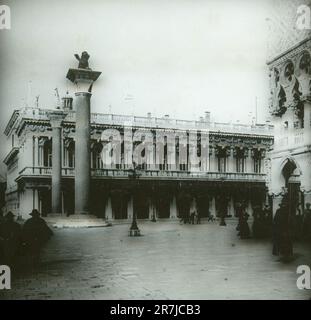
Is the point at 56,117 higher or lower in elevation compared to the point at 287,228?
higher

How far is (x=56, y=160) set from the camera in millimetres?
13828

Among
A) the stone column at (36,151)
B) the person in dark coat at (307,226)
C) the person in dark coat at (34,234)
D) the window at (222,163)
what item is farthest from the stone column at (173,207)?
the person in dark coat at (34,234)

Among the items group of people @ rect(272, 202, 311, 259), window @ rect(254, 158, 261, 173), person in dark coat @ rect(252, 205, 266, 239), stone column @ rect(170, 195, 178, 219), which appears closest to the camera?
group of people @ rect(272, 202, 311, 259)

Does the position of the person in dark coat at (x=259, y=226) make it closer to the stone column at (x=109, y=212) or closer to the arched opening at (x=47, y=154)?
the stone column at (x=109, y=212)

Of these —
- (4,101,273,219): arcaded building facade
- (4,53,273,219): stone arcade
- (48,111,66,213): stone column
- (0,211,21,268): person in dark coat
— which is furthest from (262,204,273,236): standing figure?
(0,211,21,268): person in dark coat

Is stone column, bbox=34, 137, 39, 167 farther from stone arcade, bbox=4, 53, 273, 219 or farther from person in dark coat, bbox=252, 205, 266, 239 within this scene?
person in dark coat, bbox=252, 205, 266, 239

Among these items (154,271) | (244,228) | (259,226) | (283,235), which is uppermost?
(283,235)

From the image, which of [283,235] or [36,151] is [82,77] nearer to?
[36,151]

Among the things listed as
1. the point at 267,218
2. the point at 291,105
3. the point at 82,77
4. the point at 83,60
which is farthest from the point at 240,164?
the point at 83,60

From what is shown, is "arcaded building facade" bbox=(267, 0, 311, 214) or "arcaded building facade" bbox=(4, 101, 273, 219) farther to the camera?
"arcaded building facade" bbox=(4, 101, 273, 219)

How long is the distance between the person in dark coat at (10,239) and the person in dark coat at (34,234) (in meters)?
0.23

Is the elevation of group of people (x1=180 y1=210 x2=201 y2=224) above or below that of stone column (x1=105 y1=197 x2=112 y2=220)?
below

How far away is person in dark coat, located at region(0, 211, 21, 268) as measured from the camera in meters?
9.40

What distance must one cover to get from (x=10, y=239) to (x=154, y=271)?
2.86m
